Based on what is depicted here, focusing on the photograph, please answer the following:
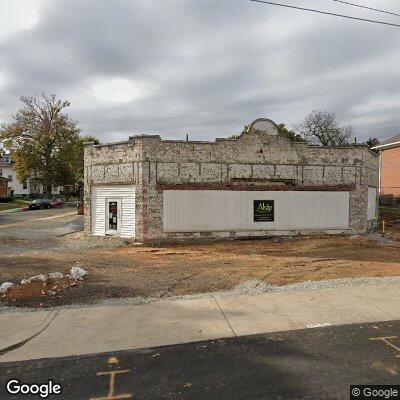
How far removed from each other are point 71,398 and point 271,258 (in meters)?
10.9

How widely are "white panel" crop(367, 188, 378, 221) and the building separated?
54.4 inches

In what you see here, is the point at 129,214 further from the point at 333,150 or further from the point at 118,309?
the point at 333,150

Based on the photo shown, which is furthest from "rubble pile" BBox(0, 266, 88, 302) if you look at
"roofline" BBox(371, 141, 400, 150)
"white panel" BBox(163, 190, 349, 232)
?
"roofline" BBox(371, 141, 400, 150)

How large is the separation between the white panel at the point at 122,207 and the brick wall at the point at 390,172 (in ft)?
111

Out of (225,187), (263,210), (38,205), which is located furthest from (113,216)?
(38,205)

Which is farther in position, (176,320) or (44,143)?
(44,143)

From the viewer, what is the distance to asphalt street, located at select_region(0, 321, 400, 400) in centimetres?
479

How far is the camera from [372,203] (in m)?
23.1

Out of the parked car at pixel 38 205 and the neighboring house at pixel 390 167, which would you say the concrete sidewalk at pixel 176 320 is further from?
the parked car at pixel 38 205

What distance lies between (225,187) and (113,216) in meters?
6.57

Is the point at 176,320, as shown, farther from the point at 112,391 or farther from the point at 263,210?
the point at 263,210

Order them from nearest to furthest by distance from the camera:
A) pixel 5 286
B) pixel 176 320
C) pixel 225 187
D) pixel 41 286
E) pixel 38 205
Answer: pixel 176 320, pixel 5 286, pixel 41 286, pixel 225 187, pixel 38 205

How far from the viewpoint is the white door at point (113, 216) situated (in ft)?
62.8

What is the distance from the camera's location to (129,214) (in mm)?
18688
